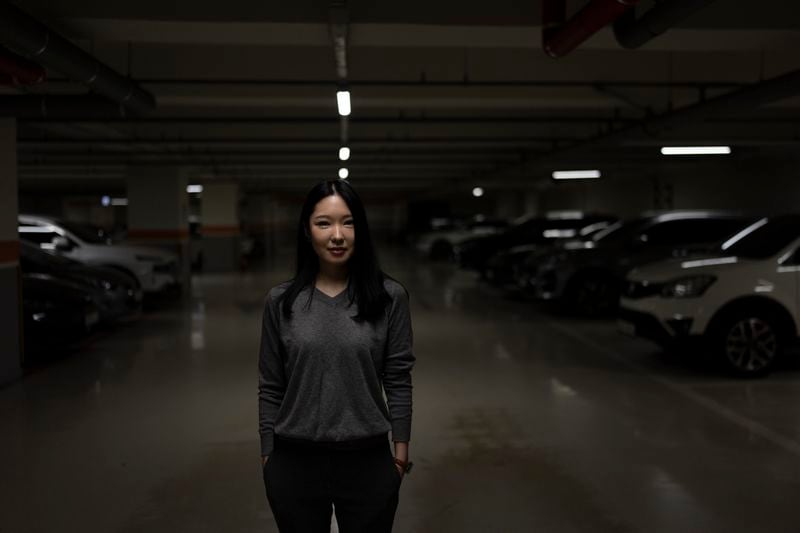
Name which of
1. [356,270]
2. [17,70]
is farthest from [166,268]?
[356,270]

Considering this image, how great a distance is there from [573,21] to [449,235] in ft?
77.5

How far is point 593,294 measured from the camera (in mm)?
12594

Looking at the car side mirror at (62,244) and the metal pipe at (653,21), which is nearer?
the metal pipe at (653,21)

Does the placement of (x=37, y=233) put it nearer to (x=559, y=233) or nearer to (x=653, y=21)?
(x=559, y=233)

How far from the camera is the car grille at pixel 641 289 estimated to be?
8.22m

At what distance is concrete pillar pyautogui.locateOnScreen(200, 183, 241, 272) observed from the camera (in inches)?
980

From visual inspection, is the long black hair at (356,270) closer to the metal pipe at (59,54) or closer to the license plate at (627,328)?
the metal pipe at (59,54)

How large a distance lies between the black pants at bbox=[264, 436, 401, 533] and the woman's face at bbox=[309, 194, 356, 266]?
1.89 ft

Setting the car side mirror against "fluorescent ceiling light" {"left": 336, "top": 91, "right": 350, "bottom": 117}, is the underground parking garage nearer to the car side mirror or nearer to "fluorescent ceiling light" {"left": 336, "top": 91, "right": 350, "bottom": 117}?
"fluorescent ceiling light" {"left": 336, "top": 91, "right": 350, "bottom": 117}

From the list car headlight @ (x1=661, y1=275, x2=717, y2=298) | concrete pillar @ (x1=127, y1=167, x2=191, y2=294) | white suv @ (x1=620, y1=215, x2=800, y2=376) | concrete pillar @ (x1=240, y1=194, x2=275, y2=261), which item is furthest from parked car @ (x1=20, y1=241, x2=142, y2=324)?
concrete pillar @ (x1=240, y1=194, x2=275, y2=261)

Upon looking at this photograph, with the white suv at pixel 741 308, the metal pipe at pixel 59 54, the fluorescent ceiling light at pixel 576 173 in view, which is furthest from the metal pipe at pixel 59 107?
the fluorescent ceiling light at pixel 576 173

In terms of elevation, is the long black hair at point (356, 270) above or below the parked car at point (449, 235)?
below

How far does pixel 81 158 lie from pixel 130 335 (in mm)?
7662

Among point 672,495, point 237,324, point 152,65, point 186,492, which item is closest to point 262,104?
point 152,65
